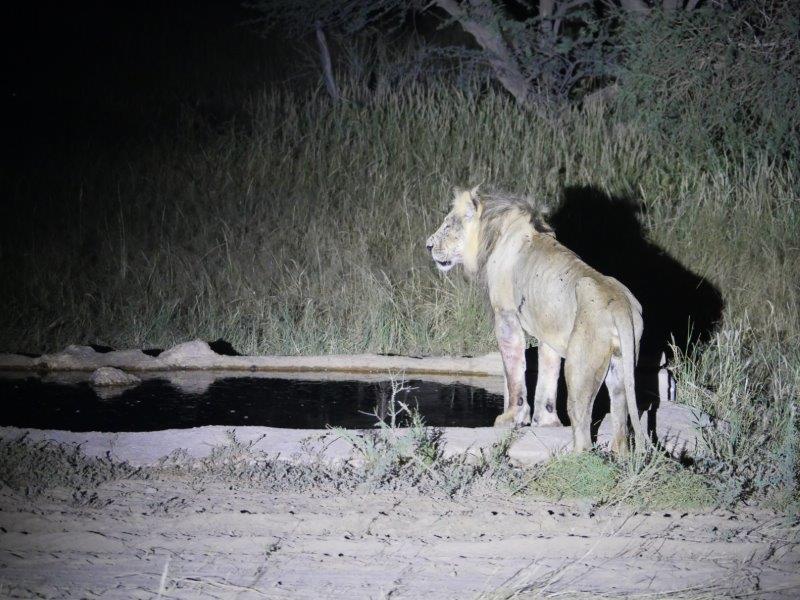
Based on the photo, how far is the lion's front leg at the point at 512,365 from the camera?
20.7 ft

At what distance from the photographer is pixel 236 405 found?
23.4 feet

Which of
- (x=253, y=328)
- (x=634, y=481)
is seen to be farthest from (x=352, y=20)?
(x=634, y=481)

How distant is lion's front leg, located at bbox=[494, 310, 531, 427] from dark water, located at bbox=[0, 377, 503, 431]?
41 centimetres

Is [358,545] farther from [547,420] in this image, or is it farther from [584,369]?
[547,420]

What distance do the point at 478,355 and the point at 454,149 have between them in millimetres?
4571

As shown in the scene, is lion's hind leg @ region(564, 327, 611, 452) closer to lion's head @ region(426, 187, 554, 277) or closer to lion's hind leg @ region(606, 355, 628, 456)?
lion's hind leg @ region(606, 355, 628, 456)

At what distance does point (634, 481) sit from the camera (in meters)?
4.98

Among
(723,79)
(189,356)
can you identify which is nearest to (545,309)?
(189,356)

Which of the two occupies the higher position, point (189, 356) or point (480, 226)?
point (480, 226)

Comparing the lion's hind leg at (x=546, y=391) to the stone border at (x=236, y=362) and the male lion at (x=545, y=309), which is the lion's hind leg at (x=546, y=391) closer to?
the male lion at (x=545, y=309)

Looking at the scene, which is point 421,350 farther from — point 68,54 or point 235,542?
point 68,54

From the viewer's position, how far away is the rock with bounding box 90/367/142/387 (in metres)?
7.52

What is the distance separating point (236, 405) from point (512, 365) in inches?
79.9

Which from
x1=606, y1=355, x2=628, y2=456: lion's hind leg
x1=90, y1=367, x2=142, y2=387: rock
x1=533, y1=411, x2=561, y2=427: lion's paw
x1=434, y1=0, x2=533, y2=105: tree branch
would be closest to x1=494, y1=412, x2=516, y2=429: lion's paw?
x1=533, y1=411, x2=561, y2=427: lion's paw
